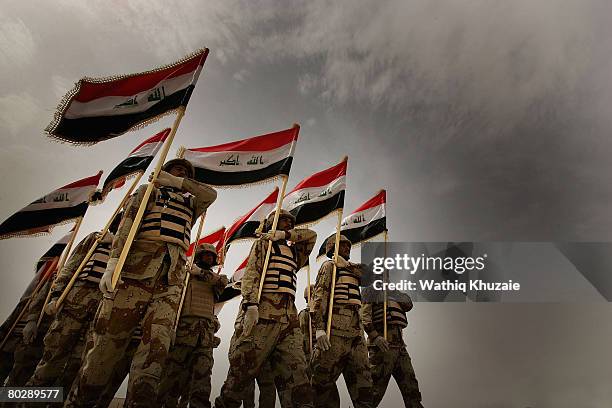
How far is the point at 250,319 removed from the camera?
18.0ft

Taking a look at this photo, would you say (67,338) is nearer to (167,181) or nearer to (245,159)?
(167,181)

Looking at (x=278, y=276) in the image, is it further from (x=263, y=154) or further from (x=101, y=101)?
(x=101, y=101)

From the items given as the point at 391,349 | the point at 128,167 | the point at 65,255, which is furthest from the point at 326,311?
the point at 65,255

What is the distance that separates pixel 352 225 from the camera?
1130cm

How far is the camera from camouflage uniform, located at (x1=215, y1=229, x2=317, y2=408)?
5316 millimetres

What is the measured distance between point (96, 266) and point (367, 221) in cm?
673

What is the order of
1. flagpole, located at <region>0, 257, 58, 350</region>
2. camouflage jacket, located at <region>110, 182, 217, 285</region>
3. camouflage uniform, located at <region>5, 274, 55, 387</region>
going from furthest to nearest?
flagpole, located at <region>0, 257, 58, 350</region> < camouflage uniform, located at <region>5, 274, 55, 387</region> < camouflage jacket, located at <region>110, 182, 217, 285</region>

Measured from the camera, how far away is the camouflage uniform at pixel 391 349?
8570mm

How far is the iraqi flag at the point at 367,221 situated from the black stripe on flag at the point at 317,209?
171cm

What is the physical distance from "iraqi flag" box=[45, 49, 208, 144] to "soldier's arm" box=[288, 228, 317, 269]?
261 centimetres

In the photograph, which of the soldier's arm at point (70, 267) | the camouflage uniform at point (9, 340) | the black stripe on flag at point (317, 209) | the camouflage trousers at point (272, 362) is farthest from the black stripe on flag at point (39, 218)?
the camouflage trousers at point (272, 362)

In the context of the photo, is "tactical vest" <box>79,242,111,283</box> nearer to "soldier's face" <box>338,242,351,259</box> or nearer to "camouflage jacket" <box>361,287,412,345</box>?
"soldier's face" <box>338,242,351,259</box>

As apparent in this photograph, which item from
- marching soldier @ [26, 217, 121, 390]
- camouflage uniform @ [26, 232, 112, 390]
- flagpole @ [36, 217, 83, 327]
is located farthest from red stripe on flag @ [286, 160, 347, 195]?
flagpole @ [36, 217, 83, 327]

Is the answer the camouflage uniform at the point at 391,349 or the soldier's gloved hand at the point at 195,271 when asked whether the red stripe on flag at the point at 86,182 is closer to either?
the soldier's gloved hand at the point at 195,271
